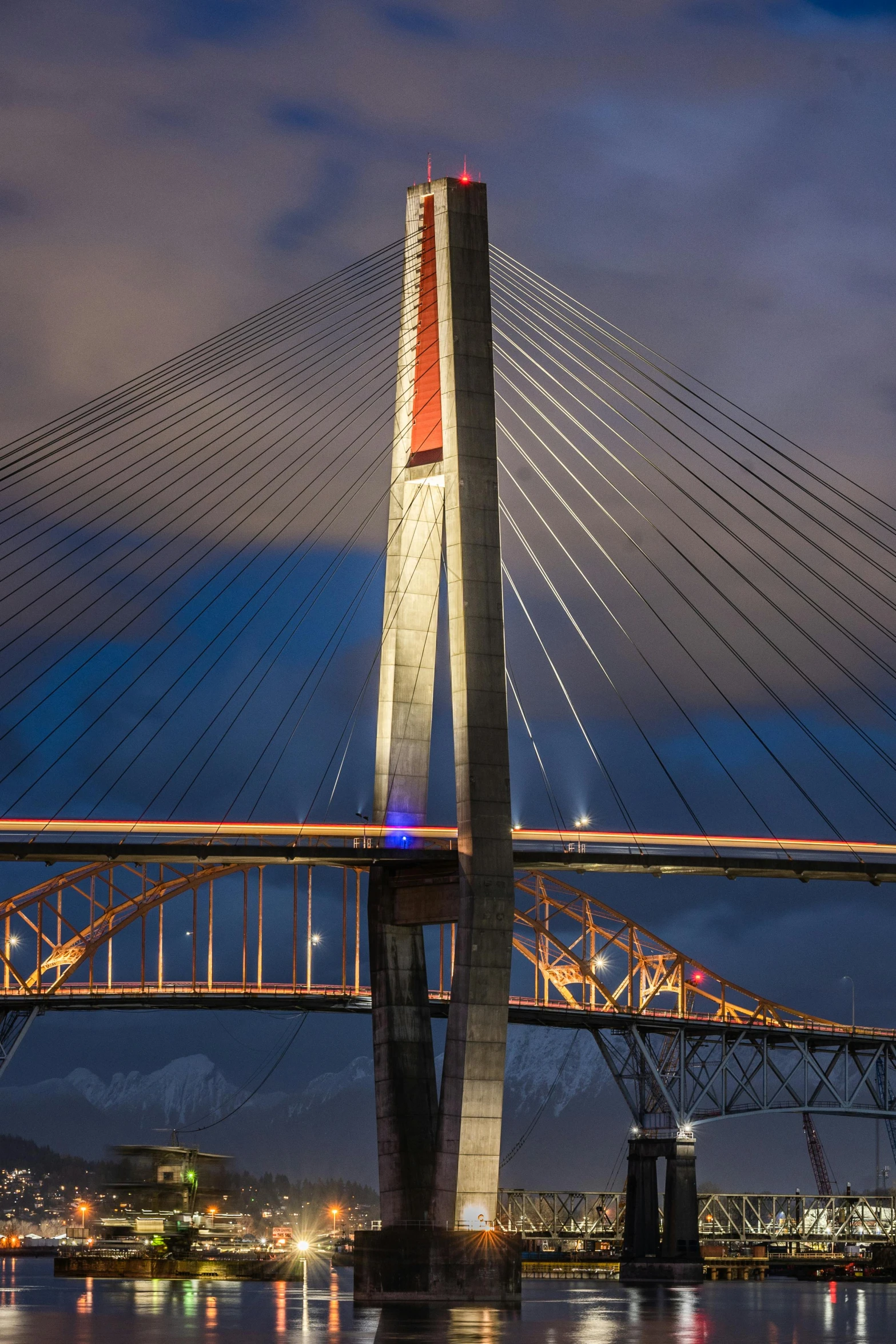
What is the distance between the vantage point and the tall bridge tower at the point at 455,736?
63688mm

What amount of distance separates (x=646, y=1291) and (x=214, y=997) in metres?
29.3

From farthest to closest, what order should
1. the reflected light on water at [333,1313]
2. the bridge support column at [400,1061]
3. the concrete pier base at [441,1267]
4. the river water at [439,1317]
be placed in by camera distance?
the bridge support column at [400,1061] < the concrete pier base at [441,1267] < the reflected light on water at [333,1313] < the river water at [439,1317]

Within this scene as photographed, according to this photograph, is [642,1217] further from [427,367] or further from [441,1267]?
[427,367]

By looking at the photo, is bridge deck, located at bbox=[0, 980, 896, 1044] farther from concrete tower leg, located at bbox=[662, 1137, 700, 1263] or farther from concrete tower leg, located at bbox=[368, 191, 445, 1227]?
concrete tower leg, located at bbox=[368, 191, 445, 1227]

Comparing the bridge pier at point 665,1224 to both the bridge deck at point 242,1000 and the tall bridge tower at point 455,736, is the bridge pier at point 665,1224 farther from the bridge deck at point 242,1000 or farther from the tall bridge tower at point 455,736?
the tall bridge tower at point 455,736

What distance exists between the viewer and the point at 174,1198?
163 m

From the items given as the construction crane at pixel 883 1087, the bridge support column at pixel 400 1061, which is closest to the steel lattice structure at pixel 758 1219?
the construction crane at pixel 883 1087

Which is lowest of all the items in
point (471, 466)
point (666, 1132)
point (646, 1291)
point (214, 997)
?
point (646, 1291)

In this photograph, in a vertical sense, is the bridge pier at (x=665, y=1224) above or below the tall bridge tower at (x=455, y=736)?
below

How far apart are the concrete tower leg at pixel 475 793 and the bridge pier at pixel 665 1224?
55.9 m

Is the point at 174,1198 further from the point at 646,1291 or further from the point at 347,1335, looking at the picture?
the point at 347,1335

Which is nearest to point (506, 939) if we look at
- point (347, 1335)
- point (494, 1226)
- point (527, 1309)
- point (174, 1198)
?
point (494, 1226)

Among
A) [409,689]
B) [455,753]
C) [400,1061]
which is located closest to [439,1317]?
[400,1061]

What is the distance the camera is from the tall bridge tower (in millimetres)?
63688
